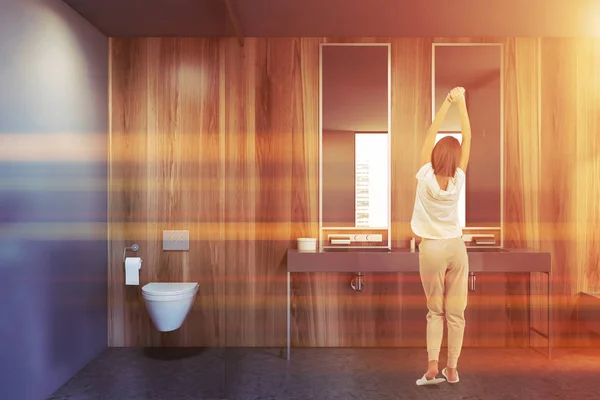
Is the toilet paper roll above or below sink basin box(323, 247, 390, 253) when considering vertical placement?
below

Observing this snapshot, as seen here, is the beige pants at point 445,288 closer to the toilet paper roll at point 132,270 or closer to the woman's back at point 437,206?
the woman's back at point 437,206

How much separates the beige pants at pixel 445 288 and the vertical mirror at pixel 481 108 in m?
0.51

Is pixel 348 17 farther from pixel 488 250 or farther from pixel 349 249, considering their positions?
pixel 488 250

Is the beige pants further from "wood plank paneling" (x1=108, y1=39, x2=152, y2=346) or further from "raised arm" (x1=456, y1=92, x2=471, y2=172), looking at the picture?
"wood plank paneling" (x1=108, y1=39, x2=152, y2=346)

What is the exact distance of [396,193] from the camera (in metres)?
3.10

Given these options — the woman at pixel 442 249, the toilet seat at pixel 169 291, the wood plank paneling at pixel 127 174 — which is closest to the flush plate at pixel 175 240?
the wood plank paneling at pixel 127 174

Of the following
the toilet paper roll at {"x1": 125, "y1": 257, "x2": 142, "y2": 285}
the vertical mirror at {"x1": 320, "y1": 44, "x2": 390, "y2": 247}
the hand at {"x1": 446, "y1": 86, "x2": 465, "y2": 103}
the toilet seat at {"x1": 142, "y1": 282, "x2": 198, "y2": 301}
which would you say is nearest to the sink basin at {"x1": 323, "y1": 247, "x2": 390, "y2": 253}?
the vertical mirror at {"x1": 320, "y1": 44, "x2": 390, "y2": 247}

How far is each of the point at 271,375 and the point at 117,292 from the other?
142 centimetres

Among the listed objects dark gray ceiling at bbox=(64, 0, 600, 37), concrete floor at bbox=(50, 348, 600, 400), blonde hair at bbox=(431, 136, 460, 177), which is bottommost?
concrete floor at bbox=(50, 348, 600, 400)

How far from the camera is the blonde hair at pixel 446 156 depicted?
259 cm

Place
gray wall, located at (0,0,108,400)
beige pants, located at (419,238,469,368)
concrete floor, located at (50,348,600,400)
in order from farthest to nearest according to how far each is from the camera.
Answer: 1. beige pants, located at (419,238,469,368)
2. concrete floor, located at (50,348,600,400)
3. gray wall, located at (0,0,108,400)

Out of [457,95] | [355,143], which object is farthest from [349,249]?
[457,95]

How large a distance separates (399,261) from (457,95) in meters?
1.35

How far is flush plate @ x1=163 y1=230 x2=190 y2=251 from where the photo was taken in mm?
3135
